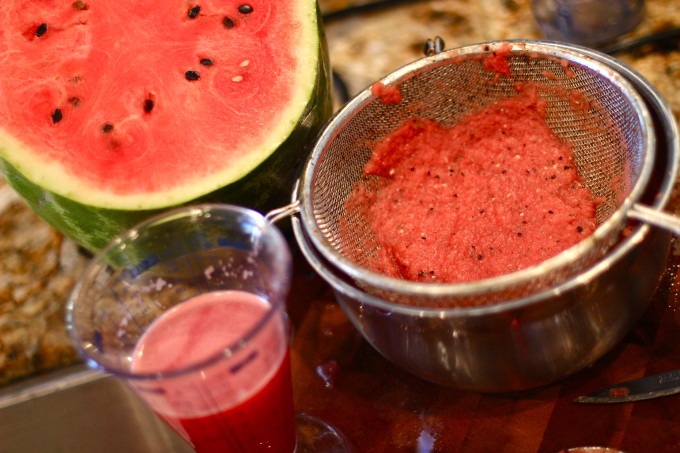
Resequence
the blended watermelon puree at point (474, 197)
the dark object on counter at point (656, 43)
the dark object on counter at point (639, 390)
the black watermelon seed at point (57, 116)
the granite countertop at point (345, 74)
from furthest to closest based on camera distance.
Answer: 1. the dark object on counter at point (656, 43)
2. the granite countertop at point (345, 74)
3. the black watermelon seed at point (57, 116)
4. the blended watermelon puree at point (474, 197)
5. the dark object on counter at point (639, 390)

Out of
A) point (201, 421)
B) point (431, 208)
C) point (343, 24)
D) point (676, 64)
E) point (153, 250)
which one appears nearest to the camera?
point (201, 421)

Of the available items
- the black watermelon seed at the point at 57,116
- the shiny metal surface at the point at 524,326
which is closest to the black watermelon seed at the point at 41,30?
the black watermelon seed at the point at 57,116

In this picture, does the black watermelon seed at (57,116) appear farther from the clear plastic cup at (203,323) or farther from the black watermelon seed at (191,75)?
the clear plastic cup at (203,323)

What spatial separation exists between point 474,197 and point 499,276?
0.23 meters

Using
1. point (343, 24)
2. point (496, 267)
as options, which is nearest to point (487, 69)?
point (496, 267)

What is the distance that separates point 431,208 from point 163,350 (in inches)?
18.9

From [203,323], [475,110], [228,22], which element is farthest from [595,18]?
[203,323]

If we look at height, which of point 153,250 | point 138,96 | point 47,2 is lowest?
point 153,250

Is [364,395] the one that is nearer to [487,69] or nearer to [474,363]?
[474,363]

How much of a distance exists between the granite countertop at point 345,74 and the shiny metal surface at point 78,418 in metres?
0.05

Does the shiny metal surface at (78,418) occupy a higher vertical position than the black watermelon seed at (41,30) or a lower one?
lower

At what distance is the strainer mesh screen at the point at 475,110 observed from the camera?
1.04m

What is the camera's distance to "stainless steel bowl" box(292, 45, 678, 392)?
81cm

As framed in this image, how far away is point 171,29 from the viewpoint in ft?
3.91
